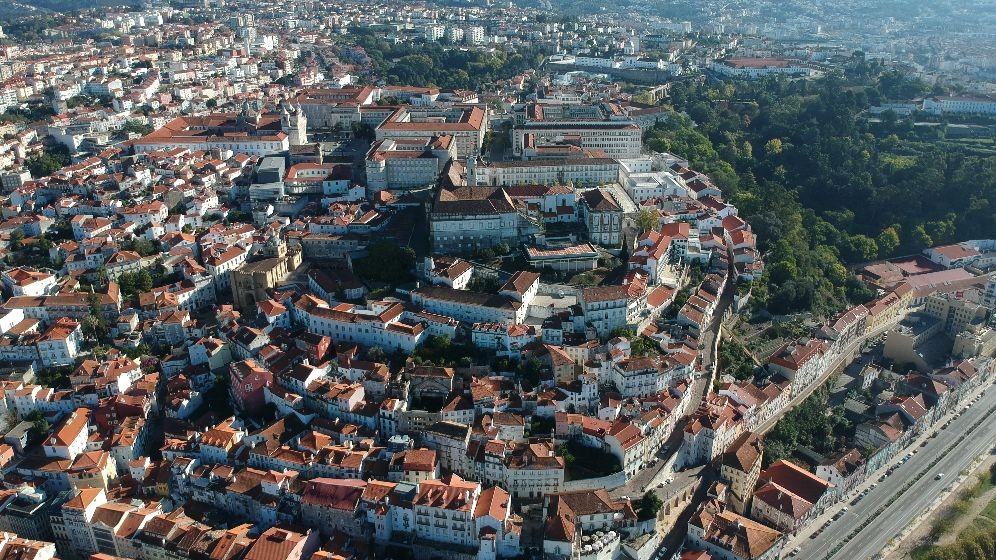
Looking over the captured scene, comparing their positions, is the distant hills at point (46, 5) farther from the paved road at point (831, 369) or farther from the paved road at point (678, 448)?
the paved road at point (831, 369)

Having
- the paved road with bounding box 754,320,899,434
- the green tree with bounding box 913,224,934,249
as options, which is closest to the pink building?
the paved road with bounding box 754,320,899,434

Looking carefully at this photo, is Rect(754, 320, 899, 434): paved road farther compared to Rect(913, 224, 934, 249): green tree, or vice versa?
Rect(913, 224, 934, 249): green tree

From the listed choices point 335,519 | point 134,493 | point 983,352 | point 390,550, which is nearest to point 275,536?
point 335,519

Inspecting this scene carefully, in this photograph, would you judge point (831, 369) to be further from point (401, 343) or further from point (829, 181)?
point (829, 181)

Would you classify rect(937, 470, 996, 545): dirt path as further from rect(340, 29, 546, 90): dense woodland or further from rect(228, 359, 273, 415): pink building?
rect(340, 29, 546, 90): dense woodland

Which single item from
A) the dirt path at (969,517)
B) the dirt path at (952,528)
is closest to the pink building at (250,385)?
the dirt path at (952,528)

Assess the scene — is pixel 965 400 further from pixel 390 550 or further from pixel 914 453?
pixel 390 550
